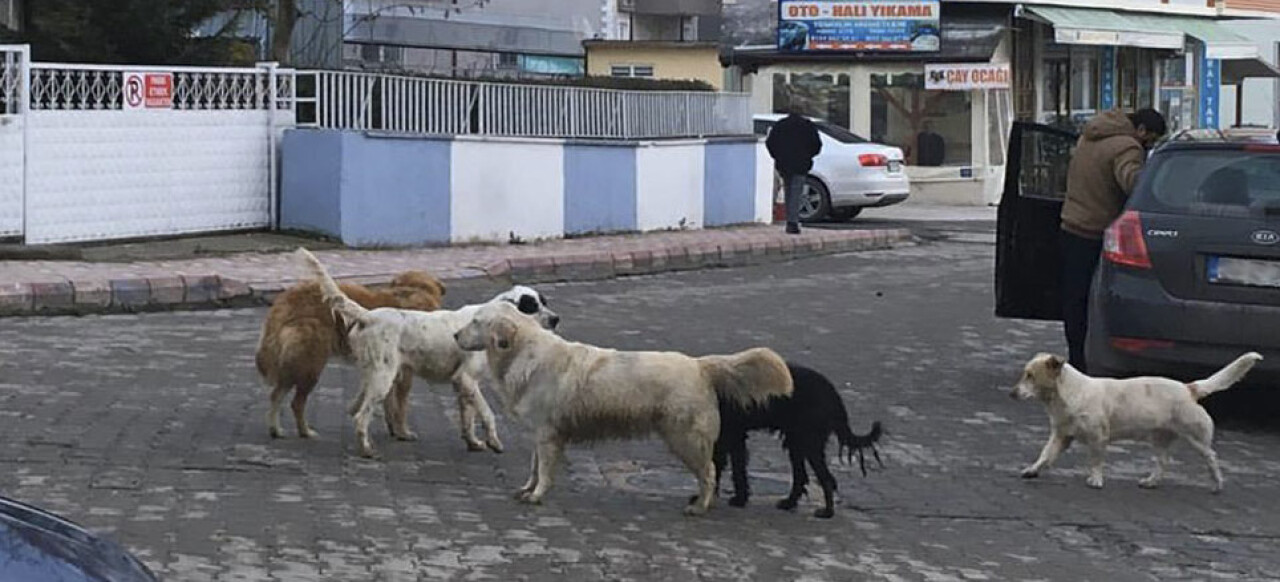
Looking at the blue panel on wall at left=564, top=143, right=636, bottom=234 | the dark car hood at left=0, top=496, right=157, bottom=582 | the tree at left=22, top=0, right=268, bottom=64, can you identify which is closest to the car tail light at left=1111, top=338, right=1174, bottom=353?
the dark car hood at left=0, top=496, right=157, bottom=582

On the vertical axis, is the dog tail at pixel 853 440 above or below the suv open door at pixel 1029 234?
below

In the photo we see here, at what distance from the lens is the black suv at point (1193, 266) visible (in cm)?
969

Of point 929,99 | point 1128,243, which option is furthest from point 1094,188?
point 929,99

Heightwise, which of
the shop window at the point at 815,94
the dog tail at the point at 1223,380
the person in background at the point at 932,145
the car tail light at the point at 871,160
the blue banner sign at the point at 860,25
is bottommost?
the dog tail at the point at 1223,380

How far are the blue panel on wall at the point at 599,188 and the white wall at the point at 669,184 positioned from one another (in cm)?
20

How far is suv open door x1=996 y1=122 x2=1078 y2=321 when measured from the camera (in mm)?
11617

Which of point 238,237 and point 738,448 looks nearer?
point 738,448

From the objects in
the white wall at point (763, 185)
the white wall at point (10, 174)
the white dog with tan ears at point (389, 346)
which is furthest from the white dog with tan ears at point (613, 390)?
the white wall at point (763, 185)

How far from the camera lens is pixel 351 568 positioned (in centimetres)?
657

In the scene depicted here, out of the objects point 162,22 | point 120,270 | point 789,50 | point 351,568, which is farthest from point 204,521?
point 789,50

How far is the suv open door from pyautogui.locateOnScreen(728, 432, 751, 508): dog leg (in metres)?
4.20

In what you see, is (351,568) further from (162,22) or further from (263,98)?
(162,22)

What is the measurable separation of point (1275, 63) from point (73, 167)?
3304cm

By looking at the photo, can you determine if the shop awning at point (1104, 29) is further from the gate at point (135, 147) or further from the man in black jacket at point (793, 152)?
the gate at point (135, 147)
